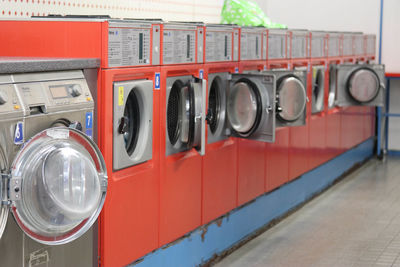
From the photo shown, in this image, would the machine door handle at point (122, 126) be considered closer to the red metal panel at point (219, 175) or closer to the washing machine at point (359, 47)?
the red metal panel at point (219, 175)

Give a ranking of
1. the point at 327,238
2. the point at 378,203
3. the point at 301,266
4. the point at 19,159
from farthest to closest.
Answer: the point at 378,203, the point at 327,238, the point at 301,266, the point at 19,159

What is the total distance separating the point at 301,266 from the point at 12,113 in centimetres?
264

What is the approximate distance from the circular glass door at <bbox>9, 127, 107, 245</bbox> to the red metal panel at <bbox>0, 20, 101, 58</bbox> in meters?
0.58

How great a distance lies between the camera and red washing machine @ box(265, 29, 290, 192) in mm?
5531

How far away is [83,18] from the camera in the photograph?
3.28 meters

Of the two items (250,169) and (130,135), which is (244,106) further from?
(130,135)

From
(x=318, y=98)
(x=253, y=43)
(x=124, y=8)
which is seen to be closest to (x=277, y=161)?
(x=253, y=43)

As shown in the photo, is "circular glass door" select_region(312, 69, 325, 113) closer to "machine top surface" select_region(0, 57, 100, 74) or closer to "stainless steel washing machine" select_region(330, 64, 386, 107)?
"stainless steel washing machine" select_region(330, 64, 386, 107)

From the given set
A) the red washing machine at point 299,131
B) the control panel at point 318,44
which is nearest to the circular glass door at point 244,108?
the red washing machine at point 299,131

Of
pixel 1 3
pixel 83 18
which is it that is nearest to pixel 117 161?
pixel 83 18

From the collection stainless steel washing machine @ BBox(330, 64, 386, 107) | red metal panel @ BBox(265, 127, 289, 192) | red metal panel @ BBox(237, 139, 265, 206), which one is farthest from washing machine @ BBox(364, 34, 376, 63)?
red metal panel @ BBox(237, 139, 265, 206)

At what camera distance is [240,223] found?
505 centimetres

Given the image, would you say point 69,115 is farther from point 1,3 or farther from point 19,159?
point 1,3

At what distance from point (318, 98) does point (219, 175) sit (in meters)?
2.63
